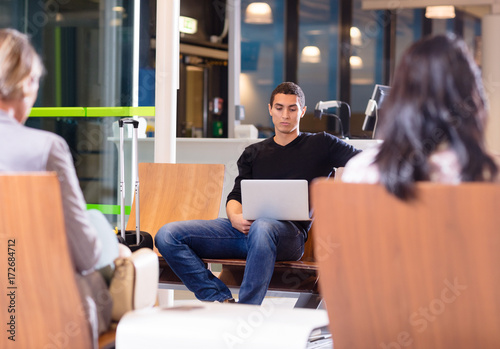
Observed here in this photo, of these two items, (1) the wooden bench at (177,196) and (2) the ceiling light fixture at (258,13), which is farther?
(2) the ceiling light fixture at (258,13)

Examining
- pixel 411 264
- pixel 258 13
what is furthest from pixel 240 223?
pixel 258 13

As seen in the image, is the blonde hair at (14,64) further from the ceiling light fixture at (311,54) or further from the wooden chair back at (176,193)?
the ceiling light fixture at (311,54)

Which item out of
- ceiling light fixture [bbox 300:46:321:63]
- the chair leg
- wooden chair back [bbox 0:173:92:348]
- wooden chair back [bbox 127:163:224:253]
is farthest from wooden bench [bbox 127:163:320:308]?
ceiling light fixture [bbox 300:46:321:63]

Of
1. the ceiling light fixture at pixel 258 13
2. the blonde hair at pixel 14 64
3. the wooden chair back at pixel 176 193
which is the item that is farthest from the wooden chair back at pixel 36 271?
the ceiling light fixture at pixel 258 13

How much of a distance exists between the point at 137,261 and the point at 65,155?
0.34m

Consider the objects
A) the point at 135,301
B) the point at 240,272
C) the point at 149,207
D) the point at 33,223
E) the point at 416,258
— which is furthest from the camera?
the point at 149,207

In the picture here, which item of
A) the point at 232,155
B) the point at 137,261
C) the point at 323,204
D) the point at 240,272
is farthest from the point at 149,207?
the point at 323,204

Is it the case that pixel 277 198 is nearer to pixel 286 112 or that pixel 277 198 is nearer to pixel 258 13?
pixel 286 112

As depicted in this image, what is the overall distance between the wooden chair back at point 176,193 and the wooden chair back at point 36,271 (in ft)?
6.02

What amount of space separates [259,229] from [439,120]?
4.80 ft

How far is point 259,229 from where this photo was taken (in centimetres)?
269

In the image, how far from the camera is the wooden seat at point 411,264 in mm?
1247

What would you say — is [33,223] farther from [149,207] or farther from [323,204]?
[149,207]

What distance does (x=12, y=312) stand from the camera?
1547 millimetres
